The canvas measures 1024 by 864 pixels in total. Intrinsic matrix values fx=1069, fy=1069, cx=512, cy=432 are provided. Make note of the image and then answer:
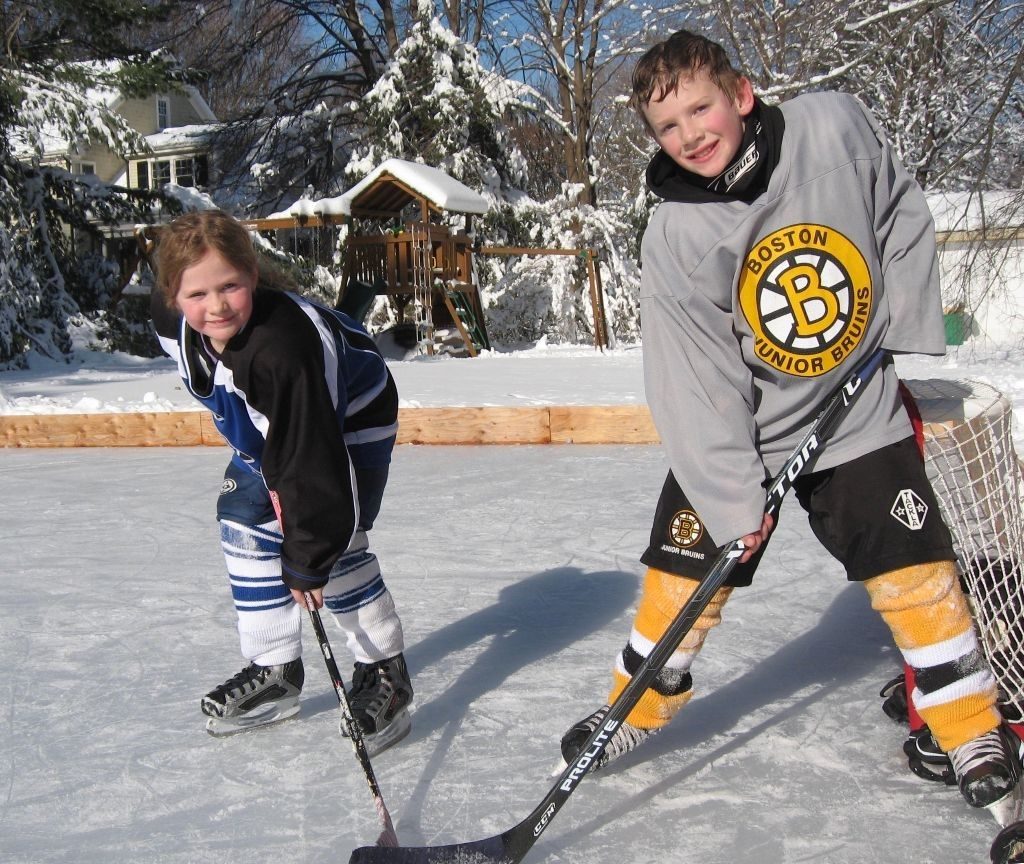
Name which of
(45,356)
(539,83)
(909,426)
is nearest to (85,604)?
(909,426)

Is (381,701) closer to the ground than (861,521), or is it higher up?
closer to the ground

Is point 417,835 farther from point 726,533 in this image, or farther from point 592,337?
point 592,337

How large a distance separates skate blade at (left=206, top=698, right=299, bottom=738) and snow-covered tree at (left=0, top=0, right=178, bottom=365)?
9404 millimetres

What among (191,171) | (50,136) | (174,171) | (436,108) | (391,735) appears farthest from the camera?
(191,171)

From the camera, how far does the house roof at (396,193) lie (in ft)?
39.9

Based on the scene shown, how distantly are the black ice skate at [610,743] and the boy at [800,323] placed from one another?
0.39 metres

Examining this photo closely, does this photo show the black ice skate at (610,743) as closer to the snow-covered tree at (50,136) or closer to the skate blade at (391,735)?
the skate blade at (391,735)

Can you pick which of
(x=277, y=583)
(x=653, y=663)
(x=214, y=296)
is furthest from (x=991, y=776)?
(x=214, y=296)

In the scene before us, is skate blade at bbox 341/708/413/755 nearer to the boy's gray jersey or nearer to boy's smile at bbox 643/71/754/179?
the boy's gray jersey

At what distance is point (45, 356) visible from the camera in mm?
11367

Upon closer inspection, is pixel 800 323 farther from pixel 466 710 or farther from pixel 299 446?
pixel 466 710

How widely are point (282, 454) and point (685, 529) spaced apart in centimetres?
69

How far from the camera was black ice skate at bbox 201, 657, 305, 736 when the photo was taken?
6.90ft

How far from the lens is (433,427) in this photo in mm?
5227
